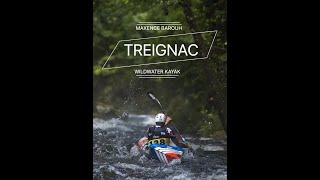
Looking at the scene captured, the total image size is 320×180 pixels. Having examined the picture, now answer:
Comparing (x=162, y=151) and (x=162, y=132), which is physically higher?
(x=162, y=132)

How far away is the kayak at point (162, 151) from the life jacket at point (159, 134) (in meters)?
0.04

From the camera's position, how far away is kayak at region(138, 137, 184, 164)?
558cm

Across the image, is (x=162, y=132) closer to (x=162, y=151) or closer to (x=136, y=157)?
(x=162, y=151)

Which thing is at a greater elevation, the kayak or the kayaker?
the kayaker

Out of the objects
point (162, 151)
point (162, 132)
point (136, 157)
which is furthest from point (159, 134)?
point (136, 157)

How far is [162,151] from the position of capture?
18.3 ft

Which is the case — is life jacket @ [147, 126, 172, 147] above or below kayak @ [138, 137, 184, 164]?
above

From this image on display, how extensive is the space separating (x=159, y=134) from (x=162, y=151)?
6.2 inches

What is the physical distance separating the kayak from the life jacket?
0.14 feet

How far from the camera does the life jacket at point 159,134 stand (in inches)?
222

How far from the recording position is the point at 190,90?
18.9ft

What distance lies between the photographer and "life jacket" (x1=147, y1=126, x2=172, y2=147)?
5.64 metres

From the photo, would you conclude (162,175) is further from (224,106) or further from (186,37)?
(186,37)

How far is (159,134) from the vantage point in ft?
18.6
